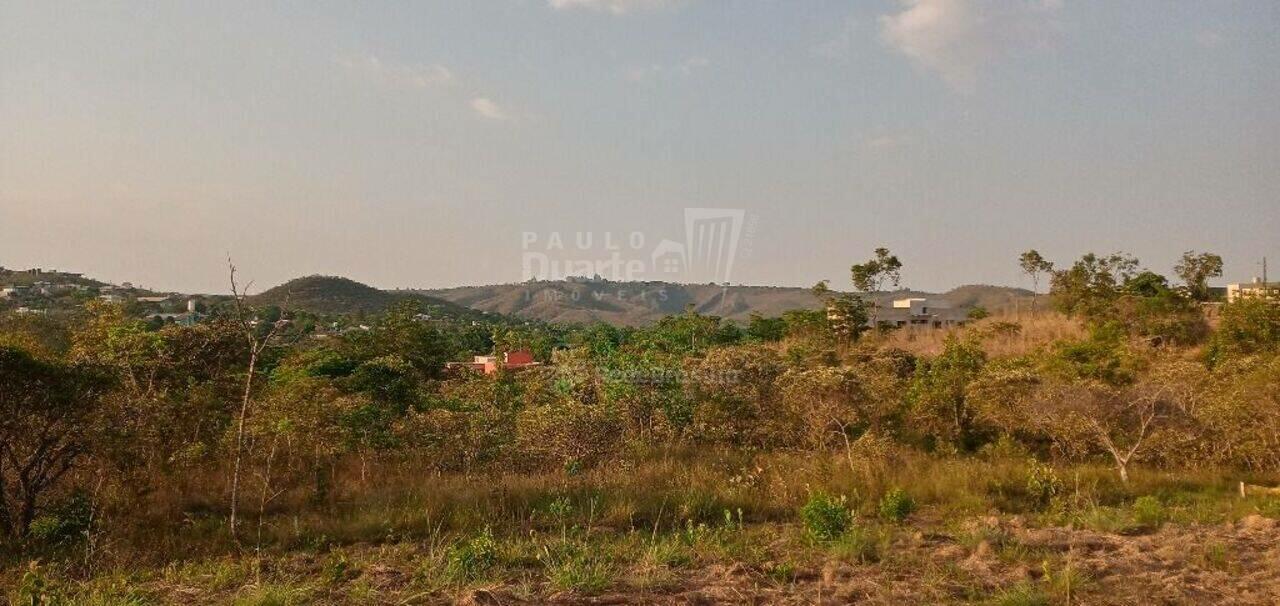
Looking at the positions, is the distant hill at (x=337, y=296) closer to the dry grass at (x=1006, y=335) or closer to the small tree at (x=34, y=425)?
the dry grass at (x=1006, y=335)

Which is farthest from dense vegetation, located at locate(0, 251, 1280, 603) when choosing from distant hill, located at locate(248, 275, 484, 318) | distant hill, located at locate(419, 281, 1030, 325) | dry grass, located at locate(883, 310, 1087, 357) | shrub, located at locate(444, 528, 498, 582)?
distant hill, located at locate(419, 281, 1030, 325)

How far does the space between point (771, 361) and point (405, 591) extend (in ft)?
26.9

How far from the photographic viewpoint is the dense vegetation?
18.4ft

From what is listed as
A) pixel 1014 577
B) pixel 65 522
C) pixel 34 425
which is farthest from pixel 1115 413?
pixel 34 425

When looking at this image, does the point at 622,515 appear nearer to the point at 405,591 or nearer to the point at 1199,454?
the point at 405,591

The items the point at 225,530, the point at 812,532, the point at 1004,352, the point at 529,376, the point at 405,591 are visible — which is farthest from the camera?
the point at 1004,352

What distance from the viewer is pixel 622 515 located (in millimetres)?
6781

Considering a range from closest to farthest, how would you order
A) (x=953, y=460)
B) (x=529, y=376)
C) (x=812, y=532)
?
(x=812, y=532), (x=953, y=460), (x=529, y=376)

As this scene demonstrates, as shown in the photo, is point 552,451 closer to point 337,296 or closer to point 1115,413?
point 1115,413

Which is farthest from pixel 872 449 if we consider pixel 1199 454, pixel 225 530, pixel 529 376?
pixel 225 530

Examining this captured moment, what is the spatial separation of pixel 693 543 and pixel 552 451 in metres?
3.74

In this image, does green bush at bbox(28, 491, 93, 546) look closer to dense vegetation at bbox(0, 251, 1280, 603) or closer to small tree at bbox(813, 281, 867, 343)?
dense vegetation at bbox(0, 251, 1280, 603)

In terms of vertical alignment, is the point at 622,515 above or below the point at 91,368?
below

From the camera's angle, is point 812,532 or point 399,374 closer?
point 812,532
